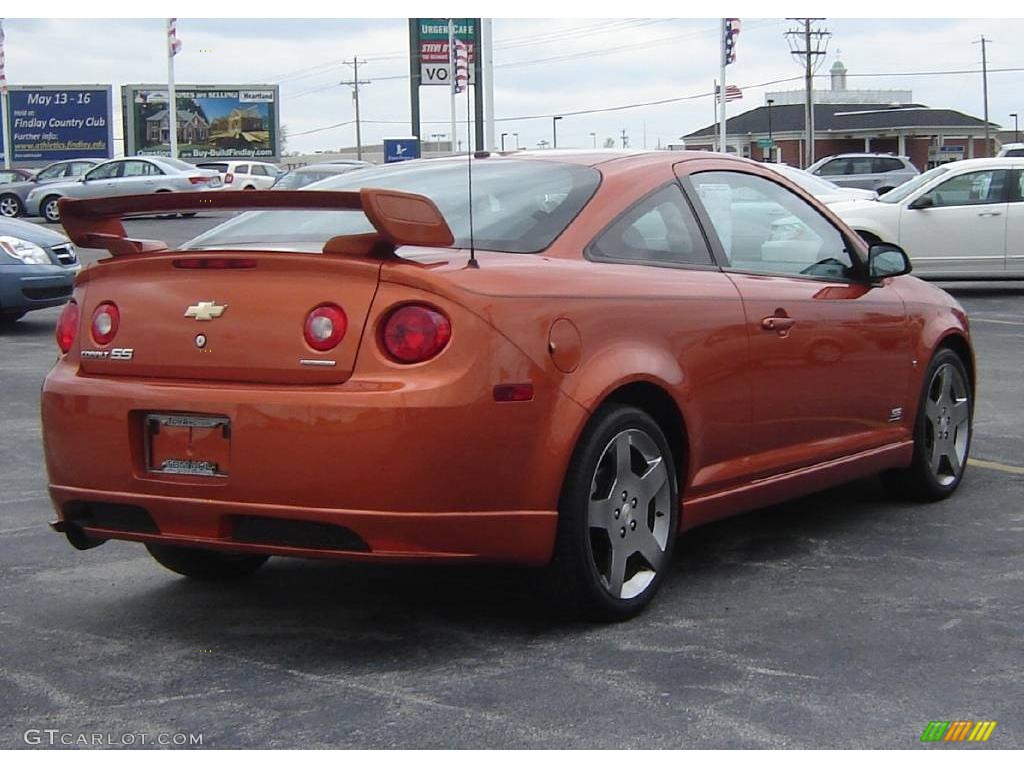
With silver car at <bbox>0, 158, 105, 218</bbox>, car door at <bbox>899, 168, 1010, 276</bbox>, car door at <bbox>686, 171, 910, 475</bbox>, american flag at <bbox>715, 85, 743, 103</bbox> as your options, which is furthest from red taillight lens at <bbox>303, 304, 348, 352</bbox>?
american flag at <bbox>715, 85, 743, 103</bbox>

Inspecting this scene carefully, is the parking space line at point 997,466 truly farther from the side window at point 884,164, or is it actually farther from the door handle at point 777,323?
the side window at point 884,164

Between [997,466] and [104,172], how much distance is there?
32049mm

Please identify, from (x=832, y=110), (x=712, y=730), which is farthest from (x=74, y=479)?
(x=832, y=110)

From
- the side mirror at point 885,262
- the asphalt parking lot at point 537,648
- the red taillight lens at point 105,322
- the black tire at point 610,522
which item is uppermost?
the side mirror at point 885,262

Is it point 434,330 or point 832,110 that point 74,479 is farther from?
point 832,110

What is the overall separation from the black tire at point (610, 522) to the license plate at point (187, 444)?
978 mm

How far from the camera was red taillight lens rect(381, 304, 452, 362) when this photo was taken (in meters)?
4.10

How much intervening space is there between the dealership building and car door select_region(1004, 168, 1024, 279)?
6565cm

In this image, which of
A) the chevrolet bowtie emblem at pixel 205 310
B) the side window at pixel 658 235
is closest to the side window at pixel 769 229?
the side window at pixel 658 235

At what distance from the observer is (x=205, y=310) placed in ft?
14.1

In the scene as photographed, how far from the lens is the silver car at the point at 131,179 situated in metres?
35.6

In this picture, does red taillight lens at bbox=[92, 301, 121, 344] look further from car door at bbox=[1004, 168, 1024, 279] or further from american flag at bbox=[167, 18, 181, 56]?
american flag at bbox=[167, 18, 181, 56]

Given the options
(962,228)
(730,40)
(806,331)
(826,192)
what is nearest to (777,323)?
(806,331)

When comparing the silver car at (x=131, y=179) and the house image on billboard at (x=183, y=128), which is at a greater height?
the house image on billboard at (x=183, y=128)
